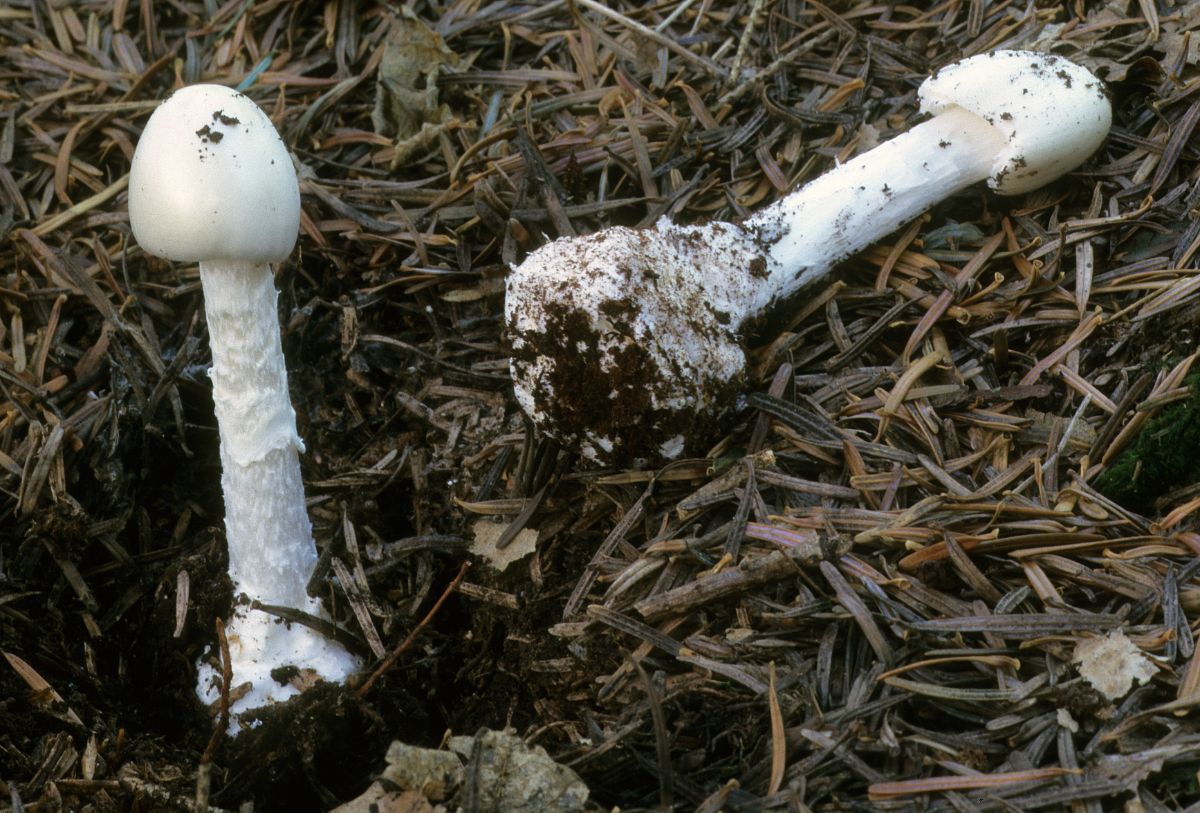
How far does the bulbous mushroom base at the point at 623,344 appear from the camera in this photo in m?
2.55

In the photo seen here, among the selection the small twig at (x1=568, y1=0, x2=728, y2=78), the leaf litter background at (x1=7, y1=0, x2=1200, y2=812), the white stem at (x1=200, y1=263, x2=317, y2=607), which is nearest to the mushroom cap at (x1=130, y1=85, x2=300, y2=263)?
the white stem at (x1=200, y1=263, x2=317, y2=607)

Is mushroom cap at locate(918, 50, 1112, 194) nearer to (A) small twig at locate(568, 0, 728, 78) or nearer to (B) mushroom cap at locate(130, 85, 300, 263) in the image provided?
(A) small twig at locate(568, 0, 728, 78)

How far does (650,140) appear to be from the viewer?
3363 mm

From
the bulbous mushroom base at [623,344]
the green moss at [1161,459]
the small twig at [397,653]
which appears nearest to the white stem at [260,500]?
the small twig at [397,653]

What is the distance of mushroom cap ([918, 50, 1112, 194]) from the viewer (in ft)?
9.27

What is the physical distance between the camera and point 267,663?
2.65 meters

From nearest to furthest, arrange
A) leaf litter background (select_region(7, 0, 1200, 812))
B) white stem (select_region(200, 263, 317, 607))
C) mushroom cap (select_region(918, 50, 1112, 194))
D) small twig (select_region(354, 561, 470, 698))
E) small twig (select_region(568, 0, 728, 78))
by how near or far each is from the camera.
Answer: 1. leaf litter background (select_region(7, 0, 1200, 812))
2. white stem (select_region(200, 263, 317, 607))
3. small twig (select_region(354, 561, 470, 698))
4. mushroom cap (select_region(918, 50, 1112, 194))
5. small twig (select_region(568, 0, 728, 78))

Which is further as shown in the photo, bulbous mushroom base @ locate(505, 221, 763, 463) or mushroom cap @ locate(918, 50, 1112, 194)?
mushroom cap @ locate(918, 50, 1112, 194)

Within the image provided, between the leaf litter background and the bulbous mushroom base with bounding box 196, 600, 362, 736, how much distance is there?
77mm

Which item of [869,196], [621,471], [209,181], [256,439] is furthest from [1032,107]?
[256,439]

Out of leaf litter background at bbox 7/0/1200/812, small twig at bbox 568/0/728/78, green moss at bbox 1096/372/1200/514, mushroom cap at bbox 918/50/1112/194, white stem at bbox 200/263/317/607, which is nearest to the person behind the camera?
leaf litter background at bbox 7/0/1200/812

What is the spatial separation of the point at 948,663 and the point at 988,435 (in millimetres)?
687

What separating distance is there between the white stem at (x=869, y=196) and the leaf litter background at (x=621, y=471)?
5.2 inches

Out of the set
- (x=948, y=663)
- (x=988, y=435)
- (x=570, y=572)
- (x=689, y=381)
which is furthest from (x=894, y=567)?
A: (x=570, y=572)
